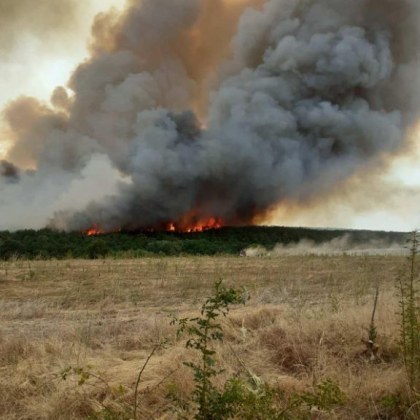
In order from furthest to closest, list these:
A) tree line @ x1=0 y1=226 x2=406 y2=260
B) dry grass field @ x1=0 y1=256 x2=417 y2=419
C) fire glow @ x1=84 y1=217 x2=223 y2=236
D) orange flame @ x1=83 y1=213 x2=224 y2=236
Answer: orange flame @ x1=83 y1=213 x2=224 y2=236 → fire glow @ x1=84 y1=217 x2=223 y2=236 → tree line @ x1=0 y1=226 x2=406 y2=260 → dry grass field @ x1=0 y1=256 x2=417 y2=419

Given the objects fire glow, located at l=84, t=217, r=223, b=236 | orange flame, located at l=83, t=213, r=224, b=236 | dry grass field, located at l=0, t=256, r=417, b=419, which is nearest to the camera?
dry grass field, located at l=0, t=256, r=417, b=419

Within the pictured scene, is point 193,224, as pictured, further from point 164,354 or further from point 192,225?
point 164,354

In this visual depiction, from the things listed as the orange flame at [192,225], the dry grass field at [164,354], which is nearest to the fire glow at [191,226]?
the orange flame at [192,225]

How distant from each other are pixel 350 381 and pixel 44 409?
8.52 ft

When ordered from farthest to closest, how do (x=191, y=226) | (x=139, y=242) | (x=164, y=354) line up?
(x=191, y=226) < (x=139, y=242) < (x=164, y=354)

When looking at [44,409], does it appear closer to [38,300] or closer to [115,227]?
[38,300]

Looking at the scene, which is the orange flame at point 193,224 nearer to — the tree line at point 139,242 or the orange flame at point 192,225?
the orange flame at point 192,225

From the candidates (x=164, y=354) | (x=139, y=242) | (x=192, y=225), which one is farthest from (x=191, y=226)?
(x=164, y=354)

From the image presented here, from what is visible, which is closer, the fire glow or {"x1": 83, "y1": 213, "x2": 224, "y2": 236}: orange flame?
the fire glow

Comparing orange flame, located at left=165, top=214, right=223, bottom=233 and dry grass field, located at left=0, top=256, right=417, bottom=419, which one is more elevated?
orange flame, located at left=165, top=214, right=223, bottom=233

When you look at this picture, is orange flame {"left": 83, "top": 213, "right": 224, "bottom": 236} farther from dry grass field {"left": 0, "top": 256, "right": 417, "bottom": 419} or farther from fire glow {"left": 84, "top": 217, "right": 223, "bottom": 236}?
dry grass field {"left": 0, "top": 256, "right": 417, "bottom": 419}

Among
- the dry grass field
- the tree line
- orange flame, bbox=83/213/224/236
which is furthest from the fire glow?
the dry grass field

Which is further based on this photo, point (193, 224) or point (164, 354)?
point (193, 224)

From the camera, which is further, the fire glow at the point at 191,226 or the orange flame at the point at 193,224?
the orange flame at the point at 193,224
